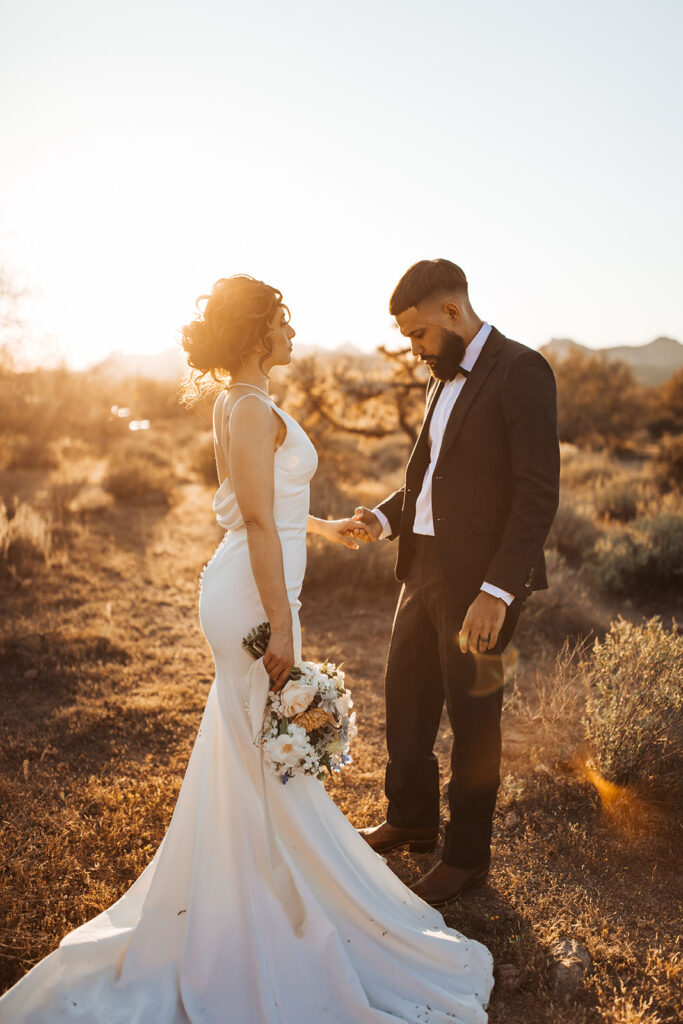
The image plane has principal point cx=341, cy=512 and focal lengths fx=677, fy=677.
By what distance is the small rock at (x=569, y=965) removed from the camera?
7.84 ft

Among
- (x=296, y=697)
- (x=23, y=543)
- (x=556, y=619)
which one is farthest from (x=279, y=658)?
(x=23, y=543)

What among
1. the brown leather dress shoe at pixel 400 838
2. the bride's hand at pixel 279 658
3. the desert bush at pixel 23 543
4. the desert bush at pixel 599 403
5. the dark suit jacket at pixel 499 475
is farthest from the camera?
the desert bush at pixel 599 403

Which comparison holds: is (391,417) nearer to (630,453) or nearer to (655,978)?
(655,978)

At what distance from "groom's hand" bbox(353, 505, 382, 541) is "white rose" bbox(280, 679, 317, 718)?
3.68ft

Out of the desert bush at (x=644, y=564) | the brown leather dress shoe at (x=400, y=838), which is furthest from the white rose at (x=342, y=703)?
the desert bush at (x=644, y=564)

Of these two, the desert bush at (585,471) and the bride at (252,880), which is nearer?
the bride at (252,880)

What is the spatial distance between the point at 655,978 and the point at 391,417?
998cm

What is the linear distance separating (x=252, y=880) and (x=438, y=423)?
185cm

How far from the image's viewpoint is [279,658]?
7.37 ft

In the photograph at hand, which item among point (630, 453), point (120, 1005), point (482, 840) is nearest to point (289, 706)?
point (120, 1005)

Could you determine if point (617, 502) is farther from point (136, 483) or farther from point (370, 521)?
point (370, 521)

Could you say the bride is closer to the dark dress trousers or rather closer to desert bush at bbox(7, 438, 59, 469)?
the dark dress trousers

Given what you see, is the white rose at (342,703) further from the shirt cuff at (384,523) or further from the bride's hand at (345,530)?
the shirt cuff at (384,523)

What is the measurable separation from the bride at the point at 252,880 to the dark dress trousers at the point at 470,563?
1.96 feet
